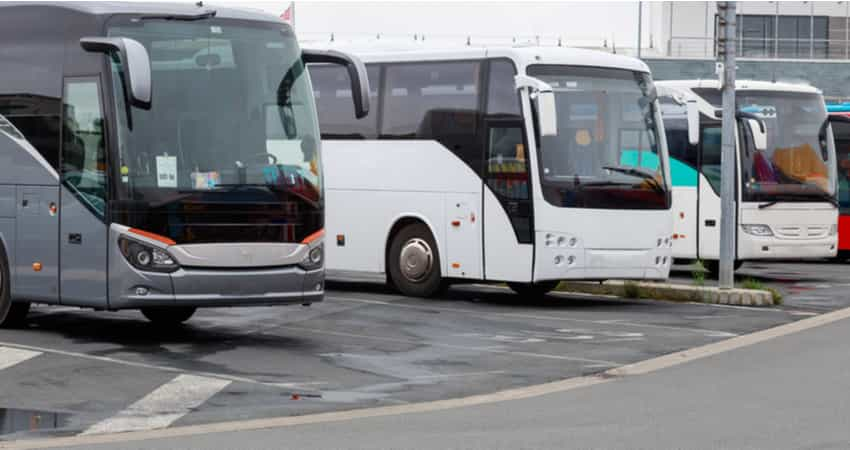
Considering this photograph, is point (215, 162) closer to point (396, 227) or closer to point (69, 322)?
point (69, 322)

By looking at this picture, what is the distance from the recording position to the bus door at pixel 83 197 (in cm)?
1569

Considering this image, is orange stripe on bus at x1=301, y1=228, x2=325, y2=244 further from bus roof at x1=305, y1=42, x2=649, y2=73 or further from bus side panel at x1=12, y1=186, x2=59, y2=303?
bus roof at x1=305, y1=42, x2=649, y2=73

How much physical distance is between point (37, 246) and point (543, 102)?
22.1 ft

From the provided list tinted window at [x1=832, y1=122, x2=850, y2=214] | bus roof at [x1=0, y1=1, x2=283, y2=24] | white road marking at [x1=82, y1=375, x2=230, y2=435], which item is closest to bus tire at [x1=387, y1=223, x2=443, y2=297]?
bus roof at [x1=0, y1=1, x2=283, y2=24]

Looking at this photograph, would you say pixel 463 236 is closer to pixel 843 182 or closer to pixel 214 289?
pixel 214 289

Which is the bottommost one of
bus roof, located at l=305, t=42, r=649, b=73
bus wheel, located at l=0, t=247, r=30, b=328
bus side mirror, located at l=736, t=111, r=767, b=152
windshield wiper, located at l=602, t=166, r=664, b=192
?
bus wheel, located at l=0, t=247, r=30, b=328

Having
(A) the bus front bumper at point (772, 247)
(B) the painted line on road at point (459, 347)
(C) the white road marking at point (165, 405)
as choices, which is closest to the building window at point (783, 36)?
(A) the bus front bumper at point (772, 247)

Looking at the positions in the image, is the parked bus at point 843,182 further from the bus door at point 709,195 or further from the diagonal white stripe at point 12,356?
the diagonal white stripe at point 12,356

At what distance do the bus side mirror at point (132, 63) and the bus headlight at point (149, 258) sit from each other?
124 centimetres

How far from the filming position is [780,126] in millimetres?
27406

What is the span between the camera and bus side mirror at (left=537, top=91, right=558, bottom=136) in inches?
802

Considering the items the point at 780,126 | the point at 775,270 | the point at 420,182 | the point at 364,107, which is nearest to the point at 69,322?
the point at 364,107

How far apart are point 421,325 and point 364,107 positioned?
283 cm

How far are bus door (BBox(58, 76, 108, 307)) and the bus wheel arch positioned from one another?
7.10m
